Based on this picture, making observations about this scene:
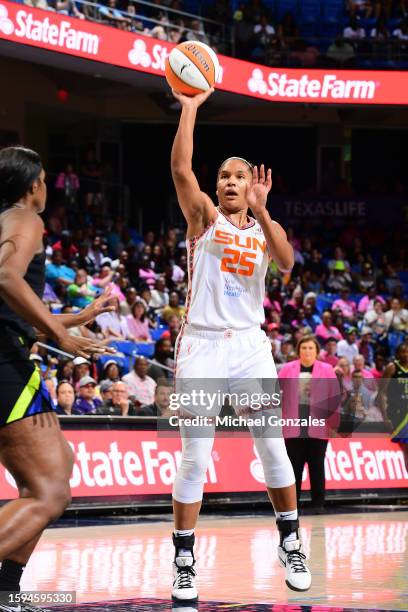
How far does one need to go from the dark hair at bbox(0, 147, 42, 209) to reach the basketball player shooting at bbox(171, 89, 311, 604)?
145cm

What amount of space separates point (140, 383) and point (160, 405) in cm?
154

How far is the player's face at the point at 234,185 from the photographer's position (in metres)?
7.19

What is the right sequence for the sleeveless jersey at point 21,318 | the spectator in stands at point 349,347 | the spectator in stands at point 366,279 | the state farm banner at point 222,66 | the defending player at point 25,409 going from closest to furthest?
the defending player at point 25,409 → the sleeveless jersey at point 21,318 → the state farm banner at point 222,66 → the spectator in stands at point 349,347 → the spectator in stands at point 366,279

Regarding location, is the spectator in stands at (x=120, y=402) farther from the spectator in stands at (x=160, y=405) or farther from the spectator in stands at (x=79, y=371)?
the spectator in stands at (x=79, y=371)

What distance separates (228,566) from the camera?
8.42m

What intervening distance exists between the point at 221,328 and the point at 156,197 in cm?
2324

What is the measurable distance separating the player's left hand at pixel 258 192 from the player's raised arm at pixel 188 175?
0.83ft

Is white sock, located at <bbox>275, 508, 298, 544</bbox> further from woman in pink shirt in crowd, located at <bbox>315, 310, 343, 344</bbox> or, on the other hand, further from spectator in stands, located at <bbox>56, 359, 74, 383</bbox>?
→ woman in pink shirt in crowd, located at <bbox>315, 310, 343, 344</bbox>

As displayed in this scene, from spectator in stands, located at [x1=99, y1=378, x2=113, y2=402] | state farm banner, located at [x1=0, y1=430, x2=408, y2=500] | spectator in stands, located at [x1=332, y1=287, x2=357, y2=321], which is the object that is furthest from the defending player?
spectator in stands, located at [x1=332, y1=287, x2=357, y2=321]

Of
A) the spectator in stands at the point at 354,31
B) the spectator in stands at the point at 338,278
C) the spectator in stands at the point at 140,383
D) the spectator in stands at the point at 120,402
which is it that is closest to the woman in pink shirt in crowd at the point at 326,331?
the spectator in stands at the point at 338,278

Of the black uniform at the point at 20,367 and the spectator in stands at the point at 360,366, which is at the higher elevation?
the black uniform at the point at 20,367

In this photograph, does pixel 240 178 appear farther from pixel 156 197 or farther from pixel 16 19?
pixel 156 197

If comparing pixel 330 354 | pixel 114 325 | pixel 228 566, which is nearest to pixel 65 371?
pixel 114 325

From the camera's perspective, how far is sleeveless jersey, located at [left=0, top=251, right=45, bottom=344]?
5324 mm
